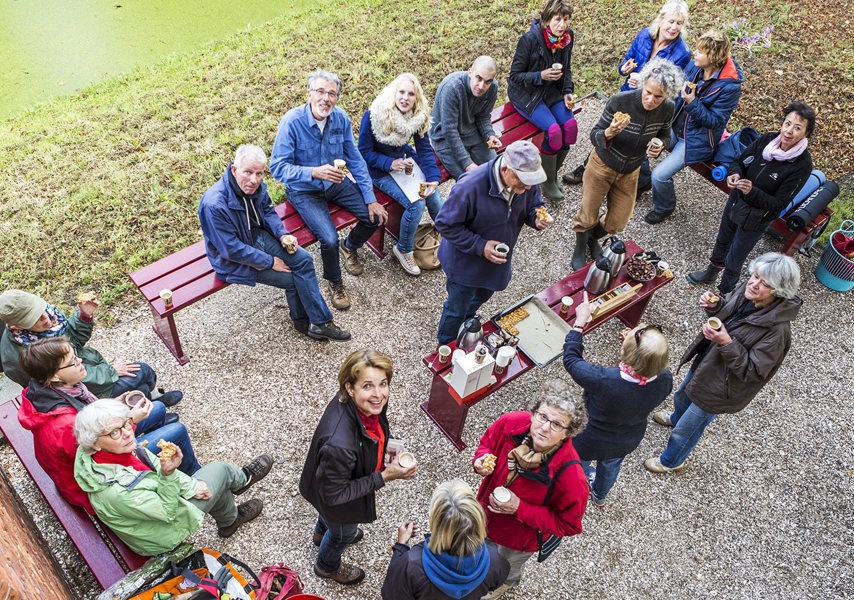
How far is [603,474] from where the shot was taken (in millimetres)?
4246

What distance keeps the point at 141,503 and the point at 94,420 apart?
49 centimetres

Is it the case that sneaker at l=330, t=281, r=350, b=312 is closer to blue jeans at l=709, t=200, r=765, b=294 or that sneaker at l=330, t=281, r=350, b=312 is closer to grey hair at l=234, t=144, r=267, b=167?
grey hair at l=234, t=144, r=267, b=167

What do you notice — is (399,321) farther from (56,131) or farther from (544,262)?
(56,131)

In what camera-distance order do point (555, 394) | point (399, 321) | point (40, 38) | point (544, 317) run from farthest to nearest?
point (40, 38), point (399, 321), point (544, 317), point (555, 394)

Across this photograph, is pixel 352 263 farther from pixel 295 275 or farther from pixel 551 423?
pixel 551 423

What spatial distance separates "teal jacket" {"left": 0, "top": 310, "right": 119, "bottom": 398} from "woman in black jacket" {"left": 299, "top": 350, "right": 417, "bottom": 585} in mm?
1545

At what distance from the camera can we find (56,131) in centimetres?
766

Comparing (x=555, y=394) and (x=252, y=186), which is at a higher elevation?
(x=252, y=186)

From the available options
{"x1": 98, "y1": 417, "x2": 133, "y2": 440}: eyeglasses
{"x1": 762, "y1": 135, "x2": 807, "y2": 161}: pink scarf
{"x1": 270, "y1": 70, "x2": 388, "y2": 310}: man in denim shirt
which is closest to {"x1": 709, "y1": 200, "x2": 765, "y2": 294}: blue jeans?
{"x1": 762, "y1": 135, "x2": 807, "y2": 161}: pink scarf

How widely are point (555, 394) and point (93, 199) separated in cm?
547

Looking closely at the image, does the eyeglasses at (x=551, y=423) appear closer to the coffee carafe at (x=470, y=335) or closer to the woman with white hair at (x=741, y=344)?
the coffee carafe at (x=470, y=335)

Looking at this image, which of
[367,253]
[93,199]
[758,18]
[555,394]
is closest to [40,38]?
[93,199]

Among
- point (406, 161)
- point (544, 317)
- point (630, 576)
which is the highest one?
point (406, 161)

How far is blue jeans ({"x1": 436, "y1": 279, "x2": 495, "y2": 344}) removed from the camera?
491 centimetres
